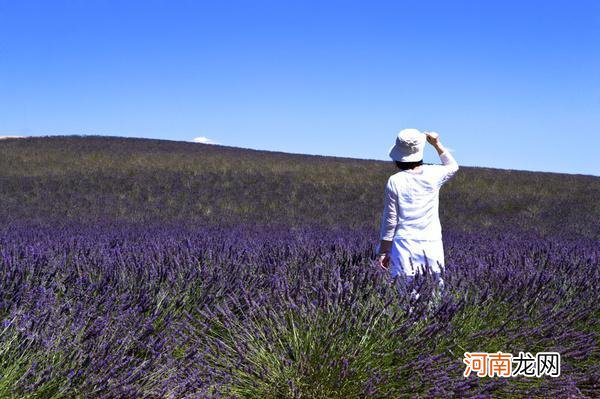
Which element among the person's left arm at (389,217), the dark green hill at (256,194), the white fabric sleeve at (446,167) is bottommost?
the dark green hill at (256,194)

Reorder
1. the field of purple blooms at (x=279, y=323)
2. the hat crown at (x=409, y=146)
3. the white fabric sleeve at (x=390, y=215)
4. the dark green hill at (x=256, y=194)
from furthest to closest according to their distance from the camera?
the dark green hill at (x=256, y=194) → the white fabric sleeve at (x=390, y=215) → the hat crown at (x=409, y=146) → the field of purple blooms at (x=279, y=323)

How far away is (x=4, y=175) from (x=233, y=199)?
305 inches

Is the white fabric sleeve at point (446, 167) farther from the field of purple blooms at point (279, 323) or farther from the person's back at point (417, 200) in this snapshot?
the field of purple blooms at point (279, 323)

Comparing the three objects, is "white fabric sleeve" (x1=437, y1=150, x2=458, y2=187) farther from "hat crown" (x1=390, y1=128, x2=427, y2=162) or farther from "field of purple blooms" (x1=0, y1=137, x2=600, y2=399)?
"field of purple blooms" (x1=0, y1=137, x2=600, y2=399)

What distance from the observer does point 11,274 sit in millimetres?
3740

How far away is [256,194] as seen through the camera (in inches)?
592

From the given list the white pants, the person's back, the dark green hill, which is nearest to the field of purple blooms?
the white pants

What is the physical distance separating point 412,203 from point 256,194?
11240mm

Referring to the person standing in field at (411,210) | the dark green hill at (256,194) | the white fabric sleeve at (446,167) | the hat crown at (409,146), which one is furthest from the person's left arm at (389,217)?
the dark green hill at (256,194)

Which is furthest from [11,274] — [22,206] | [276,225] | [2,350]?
[22,206]

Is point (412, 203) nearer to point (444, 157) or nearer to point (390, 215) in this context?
point (390, 215)

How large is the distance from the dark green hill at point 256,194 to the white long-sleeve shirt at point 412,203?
22.8ft

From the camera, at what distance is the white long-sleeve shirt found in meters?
3.89

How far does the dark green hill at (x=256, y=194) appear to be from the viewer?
1211 centimetres
